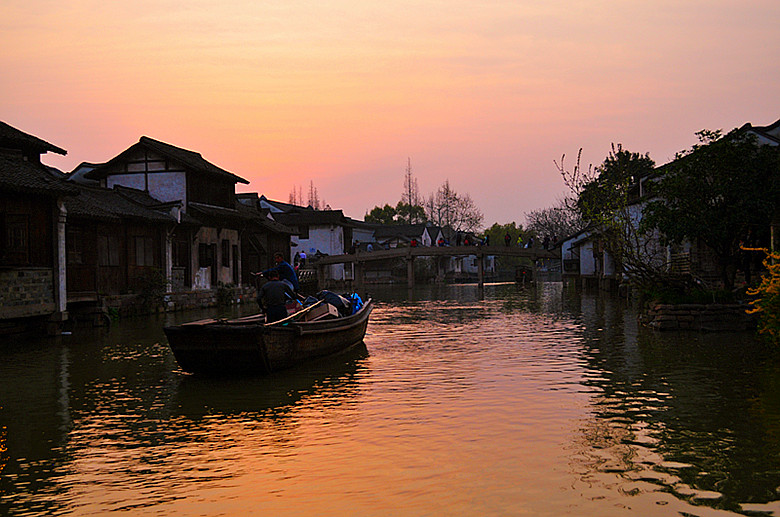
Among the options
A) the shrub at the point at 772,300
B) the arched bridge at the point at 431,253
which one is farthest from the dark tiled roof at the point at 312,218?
the shrub at the point at 772,300

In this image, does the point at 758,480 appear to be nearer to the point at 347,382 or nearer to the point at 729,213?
the point at 347,382

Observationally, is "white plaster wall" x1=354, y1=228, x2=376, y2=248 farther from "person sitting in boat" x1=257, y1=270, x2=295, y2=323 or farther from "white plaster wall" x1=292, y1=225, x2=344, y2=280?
"person sitting in boat" x1=257, y1=270, x2=295, y2=323

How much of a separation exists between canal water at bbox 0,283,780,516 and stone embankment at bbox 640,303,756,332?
10.5ft

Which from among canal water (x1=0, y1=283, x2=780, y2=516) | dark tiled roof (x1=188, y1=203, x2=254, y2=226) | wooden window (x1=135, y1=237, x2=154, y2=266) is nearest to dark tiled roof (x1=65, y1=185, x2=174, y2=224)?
wooden window (x1=135, y1=237, x2=154, y2=266)

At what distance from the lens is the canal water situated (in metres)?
6.92

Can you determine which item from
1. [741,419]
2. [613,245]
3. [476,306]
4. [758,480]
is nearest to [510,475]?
[758,480]

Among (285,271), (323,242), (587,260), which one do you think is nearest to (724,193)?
(285,271)

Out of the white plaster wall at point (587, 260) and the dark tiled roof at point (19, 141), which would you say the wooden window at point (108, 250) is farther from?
the white plaster wall at point (587, 260)

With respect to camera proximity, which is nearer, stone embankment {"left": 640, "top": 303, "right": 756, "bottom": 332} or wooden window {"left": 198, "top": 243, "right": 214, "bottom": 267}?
stone embankment {"left": 640, "top": 303, "right": 756, "bottom": 332}

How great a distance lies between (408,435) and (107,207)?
23.2 m

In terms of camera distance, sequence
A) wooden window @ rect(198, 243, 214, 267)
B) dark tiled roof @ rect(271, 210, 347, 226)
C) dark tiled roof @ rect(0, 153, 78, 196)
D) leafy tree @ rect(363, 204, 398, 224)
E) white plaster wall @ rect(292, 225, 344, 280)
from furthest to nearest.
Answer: leafy tree @ rect(363, 204, 398, 224)
white plaster wall @ rect(292, 225, 344, 280)
dark tiled roof @ rect(271, 210, 347, 226)
wooden window @ rect(198, 243, 214, 267)
dark tiled roof @ rect(0, 153, 78, 196)

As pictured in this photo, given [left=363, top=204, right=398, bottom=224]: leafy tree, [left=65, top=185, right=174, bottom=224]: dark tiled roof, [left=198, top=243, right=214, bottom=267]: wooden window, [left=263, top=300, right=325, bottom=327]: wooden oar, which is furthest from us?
[left=363, top=204, right=398, bottom=224]: leafy tree

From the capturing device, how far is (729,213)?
22.0m

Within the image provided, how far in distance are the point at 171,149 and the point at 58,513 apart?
34720 mm
